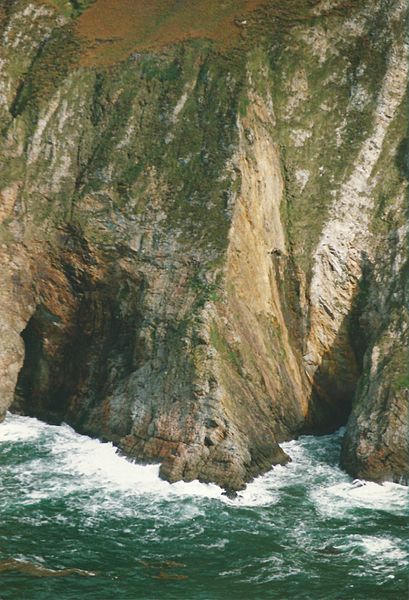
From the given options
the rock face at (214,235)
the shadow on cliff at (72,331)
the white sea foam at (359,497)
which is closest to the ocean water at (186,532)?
the white sea foam at (359,497)

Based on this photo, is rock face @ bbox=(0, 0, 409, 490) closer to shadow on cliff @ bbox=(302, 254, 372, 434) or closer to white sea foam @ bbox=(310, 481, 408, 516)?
shadow on cliff @ bbox=(302, 254, 372, 434)

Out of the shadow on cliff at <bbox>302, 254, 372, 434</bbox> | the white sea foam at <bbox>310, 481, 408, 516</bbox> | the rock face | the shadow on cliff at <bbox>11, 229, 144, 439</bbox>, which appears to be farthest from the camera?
the shadow on cliff at <bbox>302, 254, 372, 434</bbox>

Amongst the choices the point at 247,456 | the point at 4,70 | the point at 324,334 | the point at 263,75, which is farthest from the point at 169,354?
the point at 4,70

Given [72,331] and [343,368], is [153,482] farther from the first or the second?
[343,368]

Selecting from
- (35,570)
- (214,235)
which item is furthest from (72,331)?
(35,570)

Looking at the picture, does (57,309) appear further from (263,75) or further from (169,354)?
(263,75)

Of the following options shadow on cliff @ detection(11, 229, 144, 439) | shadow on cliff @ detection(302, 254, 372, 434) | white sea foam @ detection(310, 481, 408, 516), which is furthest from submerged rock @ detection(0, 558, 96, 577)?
shadow on cliff @ detection(302, 254, 372, 434)

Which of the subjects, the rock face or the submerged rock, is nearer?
the submerged rock
